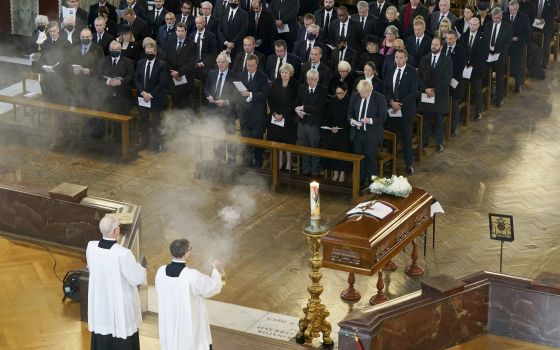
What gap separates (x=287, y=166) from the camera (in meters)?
15.4

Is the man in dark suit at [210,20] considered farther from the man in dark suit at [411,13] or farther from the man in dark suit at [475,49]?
the man in dark suit at [475,49]

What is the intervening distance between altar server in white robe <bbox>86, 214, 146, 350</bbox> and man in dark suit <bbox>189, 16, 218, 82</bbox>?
7159mm

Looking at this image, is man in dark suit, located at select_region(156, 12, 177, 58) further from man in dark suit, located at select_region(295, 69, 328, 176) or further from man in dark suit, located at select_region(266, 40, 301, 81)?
man in dark suit, located at select_region(295, 69, 328, 176)

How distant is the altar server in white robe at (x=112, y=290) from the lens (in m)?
9.75

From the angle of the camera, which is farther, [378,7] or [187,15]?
[378,7]

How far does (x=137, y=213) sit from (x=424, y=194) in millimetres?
2954

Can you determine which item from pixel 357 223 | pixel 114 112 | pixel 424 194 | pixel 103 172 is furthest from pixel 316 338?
pixel 114 112

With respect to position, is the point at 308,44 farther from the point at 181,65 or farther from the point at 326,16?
the point at 181,65

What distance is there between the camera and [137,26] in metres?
17.9

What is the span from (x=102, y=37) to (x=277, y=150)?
154 inches

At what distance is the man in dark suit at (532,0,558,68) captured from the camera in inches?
745

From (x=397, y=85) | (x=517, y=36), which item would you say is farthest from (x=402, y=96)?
(x=517, y=36)

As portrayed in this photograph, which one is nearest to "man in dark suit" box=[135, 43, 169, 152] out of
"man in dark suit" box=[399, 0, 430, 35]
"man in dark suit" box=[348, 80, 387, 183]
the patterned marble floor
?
the patterned marble floor

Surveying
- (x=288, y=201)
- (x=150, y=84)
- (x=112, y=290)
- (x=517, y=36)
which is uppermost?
(x=517, y=36)
